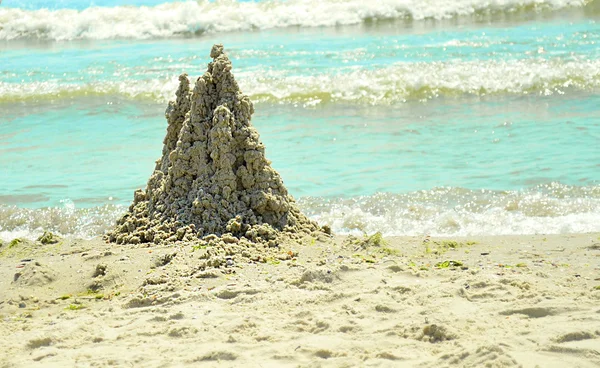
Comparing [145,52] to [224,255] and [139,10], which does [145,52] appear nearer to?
[139,10]

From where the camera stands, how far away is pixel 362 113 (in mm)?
Result: 11195

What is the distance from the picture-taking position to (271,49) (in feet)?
59.9

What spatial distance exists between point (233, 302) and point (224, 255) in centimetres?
73

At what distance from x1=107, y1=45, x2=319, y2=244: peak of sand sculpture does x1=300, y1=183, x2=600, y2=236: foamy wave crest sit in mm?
926

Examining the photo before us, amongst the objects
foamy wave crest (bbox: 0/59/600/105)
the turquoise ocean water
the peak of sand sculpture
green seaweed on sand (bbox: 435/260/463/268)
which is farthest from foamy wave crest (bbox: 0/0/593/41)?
green seaweed on sand (bbox: 435/260/463/268)

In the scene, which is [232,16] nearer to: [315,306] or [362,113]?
[362,113]

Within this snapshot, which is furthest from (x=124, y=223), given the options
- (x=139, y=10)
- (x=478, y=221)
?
(x=139, y=10)

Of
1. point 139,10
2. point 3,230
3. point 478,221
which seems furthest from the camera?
point 139,10

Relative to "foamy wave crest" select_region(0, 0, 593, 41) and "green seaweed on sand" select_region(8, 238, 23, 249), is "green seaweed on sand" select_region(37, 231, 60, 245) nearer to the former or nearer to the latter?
"green seaweed on sand" select_region(8, 238, 23, 249)

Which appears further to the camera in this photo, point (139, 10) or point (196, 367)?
point (139, 10)

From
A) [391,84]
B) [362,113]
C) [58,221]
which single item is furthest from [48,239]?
[391,84]

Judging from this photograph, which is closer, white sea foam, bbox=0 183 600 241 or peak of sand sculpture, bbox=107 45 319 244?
peak of sand sculpture, bbox=107 45 319 244

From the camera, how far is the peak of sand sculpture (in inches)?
202

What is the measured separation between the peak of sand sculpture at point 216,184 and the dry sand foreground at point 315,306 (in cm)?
23
